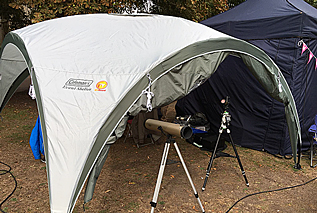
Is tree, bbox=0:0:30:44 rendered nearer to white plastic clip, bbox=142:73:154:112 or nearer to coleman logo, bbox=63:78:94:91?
coleman logo, bbox=63:78:94:91

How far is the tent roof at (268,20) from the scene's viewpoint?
181 inches

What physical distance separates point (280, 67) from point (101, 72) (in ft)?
10.9

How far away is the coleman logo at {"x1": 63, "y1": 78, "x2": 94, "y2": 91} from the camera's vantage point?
9.01 ft

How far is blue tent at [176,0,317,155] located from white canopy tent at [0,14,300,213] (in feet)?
3.73

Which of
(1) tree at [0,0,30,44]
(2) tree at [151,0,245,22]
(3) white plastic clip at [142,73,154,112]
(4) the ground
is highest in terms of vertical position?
(2) tree at [151,0,245,22]

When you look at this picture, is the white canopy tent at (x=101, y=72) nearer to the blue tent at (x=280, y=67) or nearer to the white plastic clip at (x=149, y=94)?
the white plastic clip at (x=149, y=94)

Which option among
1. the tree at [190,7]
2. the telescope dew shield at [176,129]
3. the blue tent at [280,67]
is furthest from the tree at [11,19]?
the telescope dew shield at [176,129]

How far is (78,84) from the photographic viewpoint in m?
2.78

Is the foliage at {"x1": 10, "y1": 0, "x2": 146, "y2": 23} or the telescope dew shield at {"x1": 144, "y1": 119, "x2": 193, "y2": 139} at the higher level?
the foliage at {"x1": 10, "y1": 0, "x2": 146, "y2": 23}

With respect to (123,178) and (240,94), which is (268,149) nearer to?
(240,94)

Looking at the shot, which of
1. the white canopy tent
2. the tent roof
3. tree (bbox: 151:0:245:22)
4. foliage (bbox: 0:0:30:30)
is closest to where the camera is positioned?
the white canopy tent

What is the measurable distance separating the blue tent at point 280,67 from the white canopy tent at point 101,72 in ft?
3.73

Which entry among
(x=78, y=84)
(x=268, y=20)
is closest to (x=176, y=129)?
(x=78, y=84)

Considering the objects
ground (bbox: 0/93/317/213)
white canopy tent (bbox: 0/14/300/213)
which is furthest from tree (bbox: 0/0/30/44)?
white canopy tent (bbox: 0/14/300/213)
